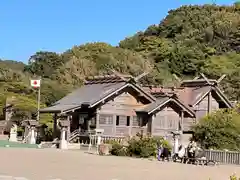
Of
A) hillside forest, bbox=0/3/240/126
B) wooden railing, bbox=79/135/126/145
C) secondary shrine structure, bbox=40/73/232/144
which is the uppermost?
hillside forest, bbox=0/3/240/126

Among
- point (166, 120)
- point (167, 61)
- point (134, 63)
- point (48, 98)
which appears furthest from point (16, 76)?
point (166, 120)

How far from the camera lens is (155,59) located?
95.6 m

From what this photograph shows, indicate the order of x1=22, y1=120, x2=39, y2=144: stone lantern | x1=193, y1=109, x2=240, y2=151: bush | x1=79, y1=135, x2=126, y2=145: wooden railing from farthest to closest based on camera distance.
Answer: x1=22, y1=120, x2=39, y2=144: stone lantern
x1=79, y1=135, x2=126, y2=145: wooden railing
x1=193, y1=109, x2=240, y2=151: bush

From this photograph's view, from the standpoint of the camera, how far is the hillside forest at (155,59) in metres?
68.5

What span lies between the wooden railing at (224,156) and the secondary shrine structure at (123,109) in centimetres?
1057

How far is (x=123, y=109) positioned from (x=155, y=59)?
5610 centimetres

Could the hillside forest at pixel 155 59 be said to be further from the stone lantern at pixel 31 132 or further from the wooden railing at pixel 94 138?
the wooden railing at pixel 94 138

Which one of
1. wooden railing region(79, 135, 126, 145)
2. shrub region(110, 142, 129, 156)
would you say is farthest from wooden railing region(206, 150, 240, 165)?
wooden railing region(79, 135, 126, 145)

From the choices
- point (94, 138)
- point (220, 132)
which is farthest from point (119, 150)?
point (94, 138)

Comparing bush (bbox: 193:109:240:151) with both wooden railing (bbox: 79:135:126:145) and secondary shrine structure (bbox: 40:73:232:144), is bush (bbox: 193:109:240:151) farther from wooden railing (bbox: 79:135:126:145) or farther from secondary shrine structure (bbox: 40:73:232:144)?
secondary shrine structure (bbox: 40:73:232:144)

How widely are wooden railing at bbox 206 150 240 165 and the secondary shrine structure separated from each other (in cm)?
1057

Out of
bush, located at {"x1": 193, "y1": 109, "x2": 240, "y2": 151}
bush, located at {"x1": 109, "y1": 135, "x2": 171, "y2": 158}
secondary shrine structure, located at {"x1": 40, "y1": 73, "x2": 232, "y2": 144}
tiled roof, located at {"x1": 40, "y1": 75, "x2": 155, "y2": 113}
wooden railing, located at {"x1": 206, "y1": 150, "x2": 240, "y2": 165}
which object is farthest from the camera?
secondary shrine structure, located at {"x1": 40, "y1": 73, "x2": 232, "y2": 144}

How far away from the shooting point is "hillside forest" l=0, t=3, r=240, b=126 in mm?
68500

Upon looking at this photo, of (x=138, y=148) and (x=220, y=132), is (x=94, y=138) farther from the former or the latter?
(x=220, y=132)
